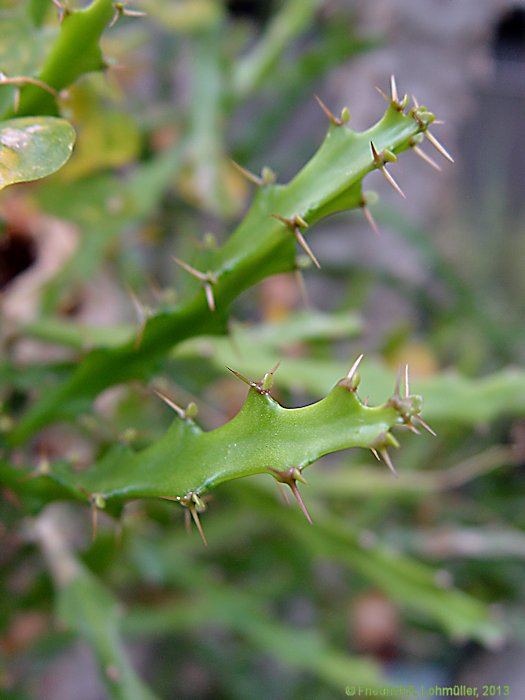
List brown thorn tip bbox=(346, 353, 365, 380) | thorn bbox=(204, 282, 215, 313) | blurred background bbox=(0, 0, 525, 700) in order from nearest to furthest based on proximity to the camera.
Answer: brown thorn tip bbox=(346, 353, 365, 380), thorn bbox=(204, 282, 215, 313), blurred background bbox=(0, 0, 525, 700)

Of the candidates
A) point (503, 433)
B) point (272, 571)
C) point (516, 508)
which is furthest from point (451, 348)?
point (272, 571)

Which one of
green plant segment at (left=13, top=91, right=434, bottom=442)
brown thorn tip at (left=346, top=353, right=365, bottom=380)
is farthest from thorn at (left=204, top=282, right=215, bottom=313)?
brown thorn tip at (left=346, top=353, right=365, bottom=380)

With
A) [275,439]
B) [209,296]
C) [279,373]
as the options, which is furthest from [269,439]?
[279,373]

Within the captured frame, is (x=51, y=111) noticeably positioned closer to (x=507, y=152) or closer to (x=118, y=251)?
(x=118, y=251)

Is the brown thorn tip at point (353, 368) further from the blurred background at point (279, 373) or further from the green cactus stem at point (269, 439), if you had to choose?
the blurred background at point (279, 373)

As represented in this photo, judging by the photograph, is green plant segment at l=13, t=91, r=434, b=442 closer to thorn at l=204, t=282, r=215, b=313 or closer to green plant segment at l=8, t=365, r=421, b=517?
thorn at l=204, t=282, r=215, b=313
